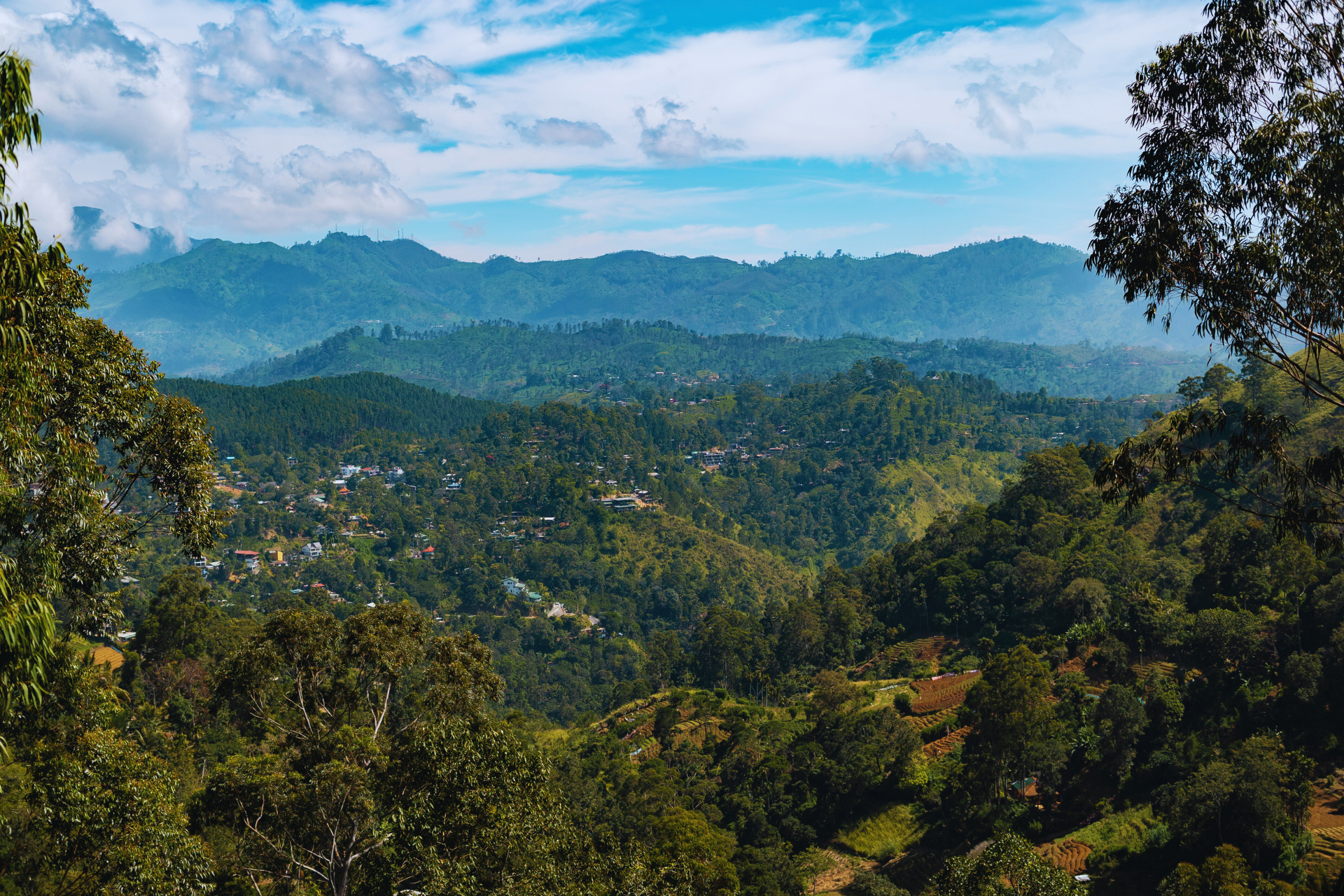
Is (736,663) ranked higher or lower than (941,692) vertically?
lower

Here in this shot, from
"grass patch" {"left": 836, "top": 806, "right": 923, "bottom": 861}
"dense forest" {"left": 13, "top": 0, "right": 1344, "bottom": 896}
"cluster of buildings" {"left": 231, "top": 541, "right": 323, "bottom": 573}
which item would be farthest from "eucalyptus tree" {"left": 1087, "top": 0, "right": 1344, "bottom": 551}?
"cluster of buildings" {"left": 231, "top": 541, "right": 323, "bottom": 573}

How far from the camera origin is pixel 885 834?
110 ft

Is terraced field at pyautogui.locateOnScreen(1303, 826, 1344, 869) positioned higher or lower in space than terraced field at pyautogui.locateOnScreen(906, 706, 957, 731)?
higher

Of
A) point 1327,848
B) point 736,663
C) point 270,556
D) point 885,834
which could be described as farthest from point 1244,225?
point 270,556

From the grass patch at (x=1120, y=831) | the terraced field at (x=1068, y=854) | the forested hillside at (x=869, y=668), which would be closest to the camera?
the forested hillside at (x=869, y=668)

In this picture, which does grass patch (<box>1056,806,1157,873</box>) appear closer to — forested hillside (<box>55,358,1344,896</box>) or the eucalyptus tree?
forested hillside (<box>55,358,1344,896</box>)

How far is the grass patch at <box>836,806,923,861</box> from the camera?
32875 millimetres

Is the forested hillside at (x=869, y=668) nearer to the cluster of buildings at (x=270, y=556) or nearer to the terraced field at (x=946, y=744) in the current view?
the terraced field at (x=946, y=744)

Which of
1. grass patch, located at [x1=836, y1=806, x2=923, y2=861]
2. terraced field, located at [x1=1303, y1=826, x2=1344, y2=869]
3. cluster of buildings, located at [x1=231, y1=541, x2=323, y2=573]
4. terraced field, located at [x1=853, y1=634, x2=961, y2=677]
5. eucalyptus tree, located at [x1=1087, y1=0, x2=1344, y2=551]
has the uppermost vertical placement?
eucalyptus tree, located at [x1=1087, y1=0, x2=1344, y2=551]

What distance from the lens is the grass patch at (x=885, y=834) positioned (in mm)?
32875

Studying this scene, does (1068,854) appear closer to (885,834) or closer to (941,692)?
(885,834)

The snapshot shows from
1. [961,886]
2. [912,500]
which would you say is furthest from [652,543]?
[961,886]

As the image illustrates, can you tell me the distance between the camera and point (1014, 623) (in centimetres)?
4762

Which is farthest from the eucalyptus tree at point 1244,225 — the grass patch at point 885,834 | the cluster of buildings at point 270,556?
the cluster of buildings at point 270,556
